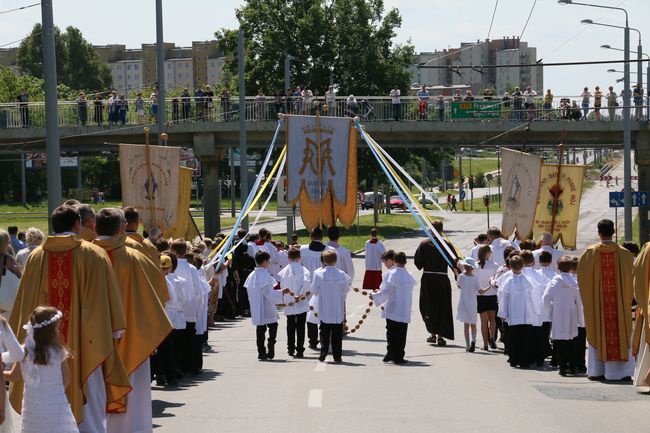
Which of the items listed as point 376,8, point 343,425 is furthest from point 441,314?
point 376,8

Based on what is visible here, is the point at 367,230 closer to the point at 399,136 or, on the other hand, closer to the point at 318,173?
the point at 399,136

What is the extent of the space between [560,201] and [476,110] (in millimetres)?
22320

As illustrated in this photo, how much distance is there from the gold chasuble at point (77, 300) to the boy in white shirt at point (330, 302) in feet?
23.8

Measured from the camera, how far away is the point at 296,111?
47.2m

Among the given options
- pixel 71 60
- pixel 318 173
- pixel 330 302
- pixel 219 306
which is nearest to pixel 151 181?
pixel 219 306

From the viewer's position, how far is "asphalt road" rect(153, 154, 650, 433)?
36.4 feet

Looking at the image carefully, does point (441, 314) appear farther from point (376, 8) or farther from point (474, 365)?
point (376, 8)

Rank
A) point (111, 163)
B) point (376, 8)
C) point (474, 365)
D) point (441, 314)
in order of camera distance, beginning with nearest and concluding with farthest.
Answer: point (474, 365)
point (441, 314)
point (376, 8)
point (111, 163)

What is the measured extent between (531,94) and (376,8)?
22.6m

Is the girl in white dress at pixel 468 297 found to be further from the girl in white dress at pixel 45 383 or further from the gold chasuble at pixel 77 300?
the girl in white dress at pixel 45 383

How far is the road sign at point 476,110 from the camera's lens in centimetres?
4650

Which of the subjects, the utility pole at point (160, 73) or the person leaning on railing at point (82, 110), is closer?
the utility pole at point (160, 73)

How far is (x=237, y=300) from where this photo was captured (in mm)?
24062

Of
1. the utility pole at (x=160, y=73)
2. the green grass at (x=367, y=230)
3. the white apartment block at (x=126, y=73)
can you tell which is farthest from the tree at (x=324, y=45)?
the white apartment block at (x=126, y=73)
